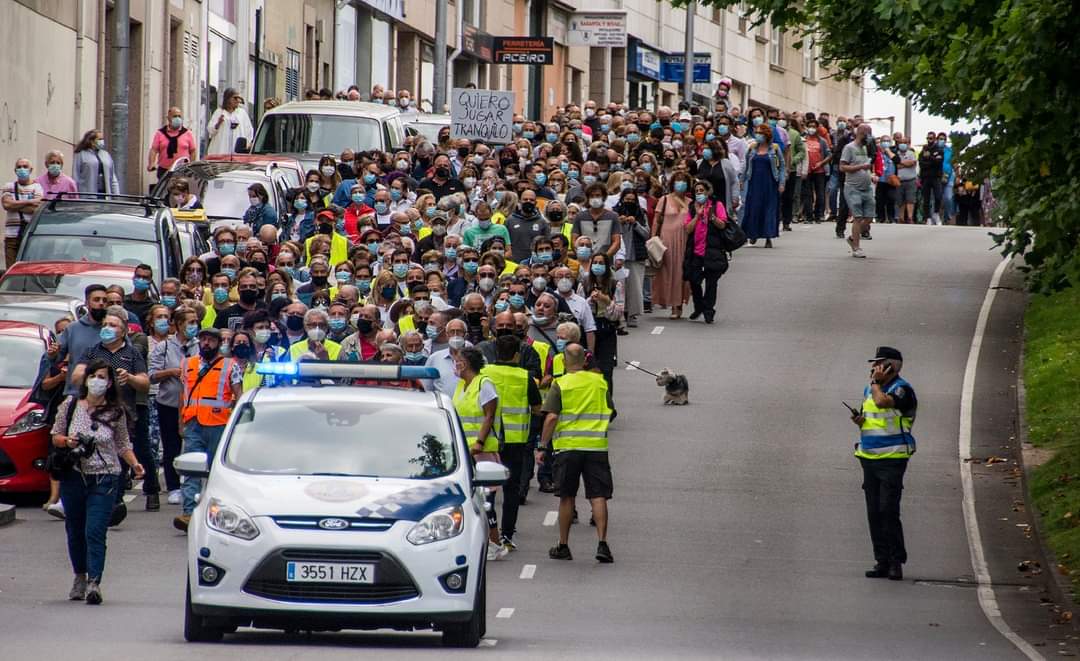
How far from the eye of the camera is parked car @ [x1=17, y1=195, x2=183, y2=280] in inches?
904

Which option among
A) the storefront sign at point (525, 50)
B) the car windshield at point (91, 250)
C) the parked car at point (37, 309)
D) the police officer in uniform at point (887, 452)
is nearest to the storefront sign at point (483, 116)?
the storefront sign at point (525, 50)

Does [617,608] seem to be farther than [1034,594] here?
No

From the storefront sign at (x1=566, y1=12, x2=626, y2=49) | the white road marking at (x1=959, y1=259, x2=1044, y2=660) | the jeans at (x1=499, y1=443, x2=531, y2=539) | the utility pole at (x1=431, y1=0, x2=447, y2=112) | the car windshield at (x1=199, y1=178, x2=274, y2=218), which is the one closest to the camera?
the white road marking at (x1=959, y1=259, x2=1044, y2=660)

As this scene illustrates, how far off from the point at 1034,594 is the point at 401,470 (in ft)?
22.8

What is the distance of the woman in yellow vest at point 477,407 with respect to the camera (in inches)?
677

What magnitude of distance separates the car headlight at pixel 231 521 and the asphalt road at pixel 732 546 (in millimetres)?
672

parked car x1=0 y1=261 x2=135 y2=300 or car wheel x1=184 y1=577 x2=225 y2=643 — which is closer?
car wheel x1=184 y1=577 x2=225 y2=643

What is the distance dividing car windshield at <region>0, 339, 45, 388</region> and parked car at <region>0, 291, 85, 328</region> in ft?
1.50

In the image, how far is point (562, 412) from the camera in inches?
691

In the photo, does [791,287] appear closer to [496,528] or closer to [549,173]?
[549,173]

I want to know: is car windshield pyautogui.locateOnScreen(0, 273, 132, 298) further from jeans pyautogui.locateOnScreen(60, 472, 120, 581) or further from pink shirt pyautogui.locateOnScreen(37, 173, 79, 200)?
jeans pyautogui.locateOnScreen(60, 472, 120, 581)

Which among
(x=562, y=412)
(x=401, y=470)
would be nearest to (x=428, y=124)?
(x=562, y=412)

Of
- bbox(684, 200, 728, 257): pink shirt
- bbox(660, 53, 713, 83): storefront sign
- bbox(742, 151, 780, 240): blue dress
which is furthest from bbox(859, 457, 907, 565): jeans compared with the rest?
bbox(660, 53, 713, 83): storefront sign

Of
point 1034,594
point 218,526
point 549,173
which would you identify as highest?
point 549,173
